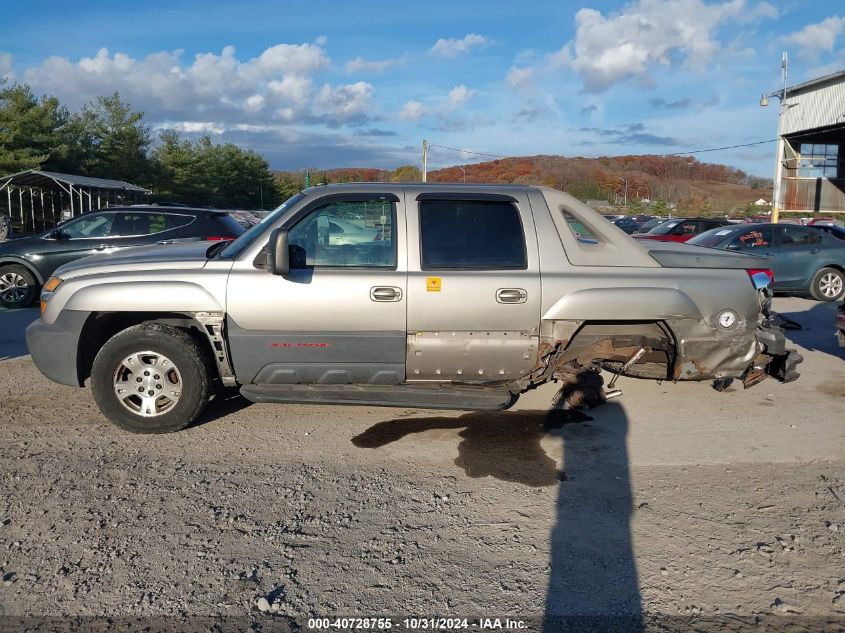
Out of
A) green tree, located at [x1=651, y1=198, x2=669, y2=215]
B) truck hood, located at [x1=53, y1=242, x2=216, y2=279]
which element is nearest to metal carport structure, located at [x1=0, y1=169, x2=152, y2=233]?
truck hood, located at [x1=53, y1=242, x2=216, y2=279]

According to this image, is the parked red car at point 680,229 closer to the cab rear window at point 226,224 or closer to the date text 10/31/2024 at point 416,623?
the cab rear window at point 226,224

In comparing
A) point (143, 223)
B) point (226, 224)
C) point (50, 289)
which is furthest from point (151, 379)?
point (143, 223)

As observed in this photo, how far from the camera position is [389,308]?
512 cm

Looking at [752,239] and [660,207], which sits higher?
[660,207]

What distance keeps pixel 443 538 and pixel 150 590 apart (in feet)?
4.86

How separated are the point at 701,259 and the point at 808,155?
1482 inches

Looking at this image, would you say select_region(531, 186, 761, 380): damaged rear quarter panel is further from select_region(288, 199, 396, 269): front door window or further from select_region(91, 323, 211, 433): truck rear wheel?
select_region(91, 323, 211, 433): truck rear wheel

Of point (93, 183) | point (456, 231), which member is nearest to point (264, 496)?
point (456, 231)

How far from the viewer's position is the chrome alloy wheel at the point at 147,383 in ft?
17.2

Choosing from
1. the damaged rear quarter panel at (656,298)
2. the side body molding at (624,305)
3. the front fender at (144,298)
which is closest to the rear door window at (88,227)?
the front fender at (144,298)

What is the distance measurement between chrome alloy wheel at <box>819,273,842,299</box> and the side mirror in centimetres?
1191

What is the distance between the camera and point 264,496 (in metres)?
4.29

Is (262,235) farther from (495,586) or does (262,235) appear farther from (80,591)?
(495,586)

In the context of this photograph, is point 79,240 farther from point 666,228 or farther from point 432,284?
point 666,228
